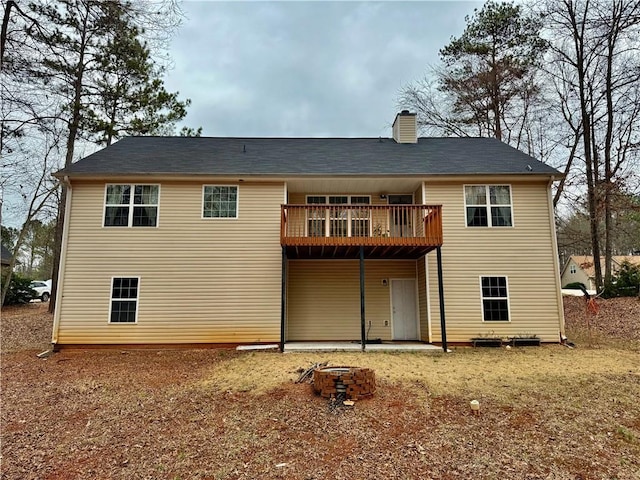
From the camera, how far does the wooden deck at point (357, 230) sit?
9.67 meters

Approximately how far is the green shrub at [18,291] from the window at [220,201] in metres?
13.5

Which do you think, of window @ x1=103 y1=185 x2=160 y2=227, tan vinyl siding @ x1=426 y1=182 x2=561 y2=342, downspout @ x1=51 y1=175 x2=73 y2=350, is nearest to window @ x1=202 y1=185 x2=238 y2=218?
window @ x1=103 y1=185 x2=160 y2=227

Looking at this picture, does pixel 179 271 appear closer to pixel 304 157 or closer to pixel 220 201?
pixel 220 201

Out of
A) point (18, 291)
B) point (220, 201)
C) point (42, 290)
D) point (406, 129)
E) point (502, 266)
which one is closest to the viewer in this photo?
point (502, 266)

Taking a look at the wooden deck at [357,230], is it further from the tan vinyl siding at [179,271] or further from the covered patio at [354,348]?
the covered patio at [354,348]

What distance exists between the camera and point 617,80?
15062mm

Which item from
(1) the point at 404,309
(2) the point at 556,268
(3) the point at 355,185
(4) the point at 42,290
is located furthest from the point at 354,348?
(4) the point at 42,290

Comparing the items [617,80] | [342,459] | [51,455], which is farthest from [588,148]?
[51,455]

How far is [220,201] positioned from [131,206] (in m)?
2.49

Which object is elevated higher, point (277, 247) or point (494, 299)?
point (277, 247)

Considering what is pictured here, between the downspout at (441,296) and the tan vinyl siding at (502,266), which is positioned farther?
the tan vinyl siding at (502,266)

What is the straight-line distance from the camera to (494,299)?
10.4m

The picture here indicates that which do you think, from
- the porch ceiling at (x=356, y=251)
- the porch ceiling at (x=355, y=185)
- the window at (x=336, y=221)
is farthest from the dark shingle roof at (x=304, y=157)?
the porch ceiling at (x=356, y=251)

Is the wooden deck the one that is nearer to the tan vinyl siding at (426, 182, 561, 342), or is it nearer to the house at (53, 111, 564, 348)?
the house at (53, 111, 564, 348)
